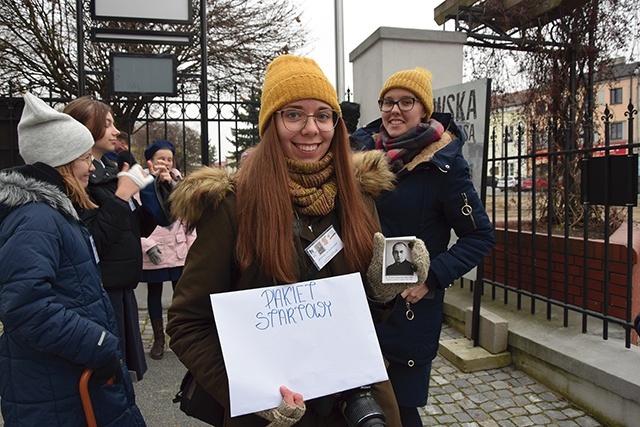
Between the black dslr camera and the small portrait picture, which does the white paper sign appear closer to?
the black dslr camera

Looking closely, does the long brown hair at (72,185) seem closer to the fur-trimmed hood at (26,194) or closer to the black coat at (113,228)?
the fur-trimmed hood at (26,194)

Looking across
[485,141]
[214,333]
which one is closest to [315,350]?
[214,333]

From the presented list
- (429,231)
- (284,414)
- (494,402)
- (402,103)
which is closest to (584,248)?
(494,402)

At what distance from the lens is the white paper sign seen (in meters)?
1.26

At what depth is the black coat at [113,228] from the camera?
2637 millimetres

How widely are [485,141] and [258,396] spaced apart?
120 inches

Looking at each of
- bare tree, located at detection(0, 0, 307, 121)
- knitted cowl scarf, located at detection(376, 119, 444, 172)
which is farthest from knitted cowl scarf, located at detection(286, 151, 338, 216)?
bare tree, located at detection(0, 0, 307, 121)

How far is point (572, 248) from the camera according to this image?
3.96m

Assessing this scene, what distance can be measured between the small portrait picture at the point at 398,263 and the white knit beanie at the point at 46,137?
149 centimetres

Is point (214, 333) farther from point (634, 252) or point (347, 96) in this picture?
point (347, 96)

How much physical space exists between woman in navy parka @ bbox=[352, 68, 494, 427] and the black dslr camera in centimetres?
→ 72

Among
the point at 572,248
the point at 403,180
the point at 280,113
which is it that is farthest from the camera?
the point at 572,248

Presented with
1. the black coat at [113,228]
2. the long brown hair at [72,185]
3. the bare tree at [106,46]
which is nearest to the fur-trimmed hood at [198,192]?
the long brown hair at [72,185]

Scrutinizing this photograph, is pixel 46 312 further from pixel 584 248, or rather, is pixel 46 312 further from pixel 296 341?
pixel 584 248
